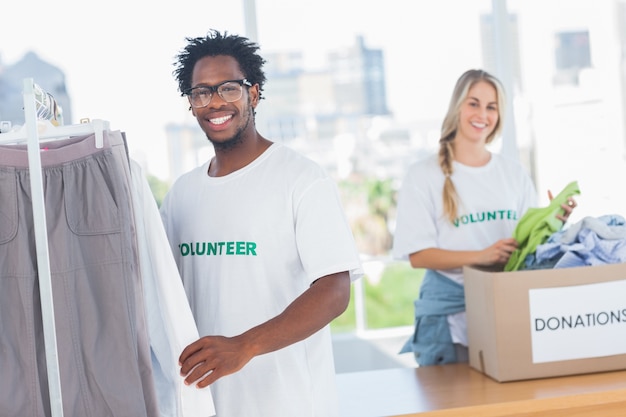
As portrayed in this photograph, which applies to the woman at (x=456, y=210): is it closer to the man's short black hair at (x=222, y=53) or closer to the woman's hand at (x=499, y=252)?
the woman's hand at (x=499, y=252)

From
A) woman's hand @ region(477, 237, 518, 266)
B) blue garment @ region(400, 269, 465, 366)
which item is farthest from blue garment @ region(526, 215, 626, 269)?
blue garment @ region(400, 269, 465, 366)

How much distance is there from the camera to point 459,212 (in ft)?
8.98

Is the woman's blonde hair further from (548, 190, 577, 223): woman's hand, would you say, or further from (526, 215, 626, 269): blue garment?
(526, 215, 626, 269): blue garment

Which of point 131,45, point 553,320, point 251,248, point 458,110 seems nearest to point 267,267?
point 251,248

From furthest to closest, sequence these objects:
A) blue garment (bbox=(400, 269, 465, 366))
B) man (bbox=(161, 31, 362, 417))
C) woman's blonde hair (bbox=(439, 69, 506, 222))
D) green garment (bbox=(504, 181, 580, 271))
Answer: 1. woman's blonde hair (bbox=(439, 69, 506, 222))
2. blue garment (bbox=(400, 269, 465, 366))
3. green garment (bbox=(504, 181, 580, 271))
4. man (bbox=(161, 31, 362, 417))

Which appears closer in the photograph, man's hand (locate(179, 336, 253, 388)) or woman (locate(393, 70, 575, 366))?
man's hand (locate(179, 336, 253, 388))

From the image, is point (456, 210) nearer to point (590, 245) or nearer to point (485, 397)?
point (590, 245)

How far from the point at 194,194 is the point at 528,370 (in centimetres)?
104

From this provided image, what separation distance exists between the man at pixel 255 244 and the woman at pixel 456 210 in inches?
32.7

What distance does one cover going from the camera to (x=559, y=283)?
228cm

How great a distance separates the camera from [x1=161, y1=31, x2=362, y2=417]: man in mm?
1835

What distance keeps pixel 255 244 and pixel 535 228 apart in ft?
3.32

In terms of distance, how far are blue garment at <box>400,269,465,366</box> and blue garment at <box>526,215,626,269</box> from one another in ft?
1.38

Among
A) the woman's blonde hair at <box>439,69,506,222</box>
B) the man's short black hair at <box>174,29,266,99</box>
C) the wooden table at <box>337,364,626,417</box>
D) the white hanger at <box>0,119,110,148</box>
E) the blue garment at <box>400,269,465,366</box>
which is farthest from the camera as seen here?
the woman's blonde hair at <box>439,69,506,222</box>
